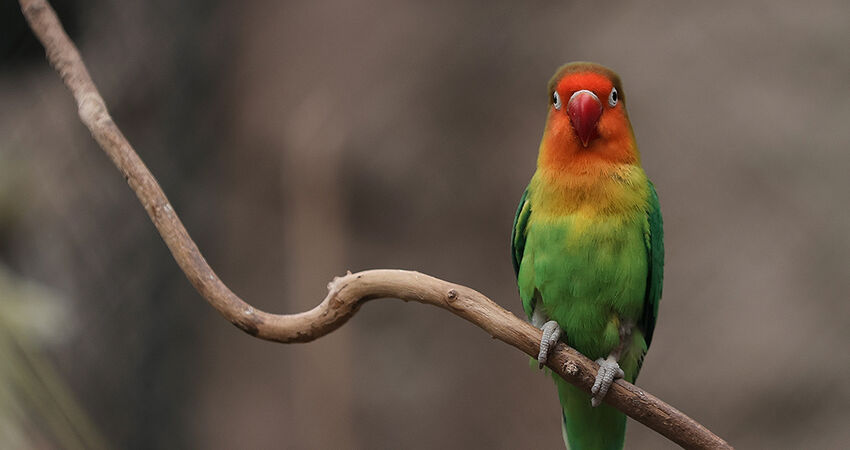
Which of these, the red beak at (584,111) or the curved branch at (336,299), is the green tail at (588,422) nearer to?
the curved branch at (336,299)

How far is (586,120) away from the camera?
1349 millimetres

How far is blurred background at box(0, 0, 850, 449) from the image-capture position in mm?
2559

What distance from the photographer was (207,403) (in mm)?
2811

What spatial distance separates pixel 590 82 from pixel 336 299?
0.61 meters

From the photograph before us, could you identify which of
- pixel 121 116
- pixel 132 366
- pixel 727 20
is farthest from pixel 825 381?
pixel 121 116

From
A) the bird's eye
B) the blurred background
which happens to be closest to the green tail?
the bird's eye

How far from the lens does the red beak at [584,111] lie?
1342 mm

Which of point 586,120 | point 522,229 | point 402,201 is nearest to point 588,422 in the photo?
point 522,229

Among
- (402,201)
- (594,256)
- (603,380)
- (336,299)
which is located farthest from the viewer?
(402,201)

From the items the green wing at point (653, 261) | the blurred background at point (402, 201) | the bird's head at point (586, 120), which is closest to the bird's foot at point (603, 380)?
the green wing at point (653, 261)

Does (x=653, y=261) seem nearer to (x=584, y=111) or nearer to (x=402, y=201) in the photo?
(x=584, y=111)

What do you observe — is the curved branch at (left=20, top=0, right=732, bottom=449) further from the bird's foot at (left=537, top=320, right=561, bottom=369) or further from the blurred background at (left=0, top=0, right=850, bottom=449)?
the blurred background at (left=0, top=0, right=850, bottom=449)

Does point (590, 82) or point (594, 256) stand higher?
point (590, 82)

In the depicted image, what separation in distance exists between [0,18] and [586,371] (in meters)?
2.19
